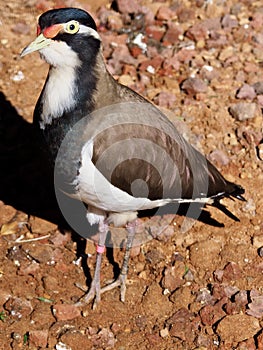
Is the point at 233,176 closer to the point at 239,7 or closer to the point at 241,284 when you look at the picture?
the point at 241,284

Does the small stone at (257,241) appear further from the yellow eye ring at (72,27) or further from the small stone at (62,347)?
the yellow eye ring at (72,27)

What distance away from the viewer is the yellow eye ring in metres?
4.61

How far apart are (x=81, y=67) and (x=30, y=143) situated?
1928 millimetres

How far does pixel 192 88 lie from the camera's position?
7031mm

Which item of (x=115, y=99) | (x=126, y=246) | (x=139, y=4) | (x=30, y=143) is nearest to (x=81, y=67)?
(x=115, y=99)

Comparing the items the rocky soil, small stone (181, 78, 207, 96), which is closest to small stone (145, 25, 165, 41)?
the rocky soil

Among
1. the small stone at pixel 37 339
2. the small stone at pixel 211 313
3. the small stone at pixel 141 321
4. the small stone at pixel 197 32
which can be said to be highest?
the small stone at pixel 197 32

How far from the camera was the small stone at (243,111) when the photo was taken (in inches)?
267

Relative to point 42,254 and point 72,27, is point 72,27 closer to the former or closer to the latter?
point 72,27

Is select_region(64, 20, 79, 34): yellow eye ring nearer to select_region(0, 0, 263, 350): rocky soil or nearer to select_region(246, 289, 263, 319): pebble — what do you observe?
select_region(0, 0, 263, 350): rocky soil

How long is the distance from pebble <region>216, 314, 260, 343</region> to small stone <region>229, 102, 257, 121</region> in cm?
221

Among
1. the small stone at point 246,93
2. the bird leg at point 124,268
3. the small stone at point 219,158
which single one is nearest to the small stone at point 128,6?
the small stone at point 246,93

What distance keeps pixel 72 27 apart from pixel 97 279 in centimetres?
191

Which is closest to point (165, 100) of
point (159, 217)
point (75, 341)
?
point (159, 217)
